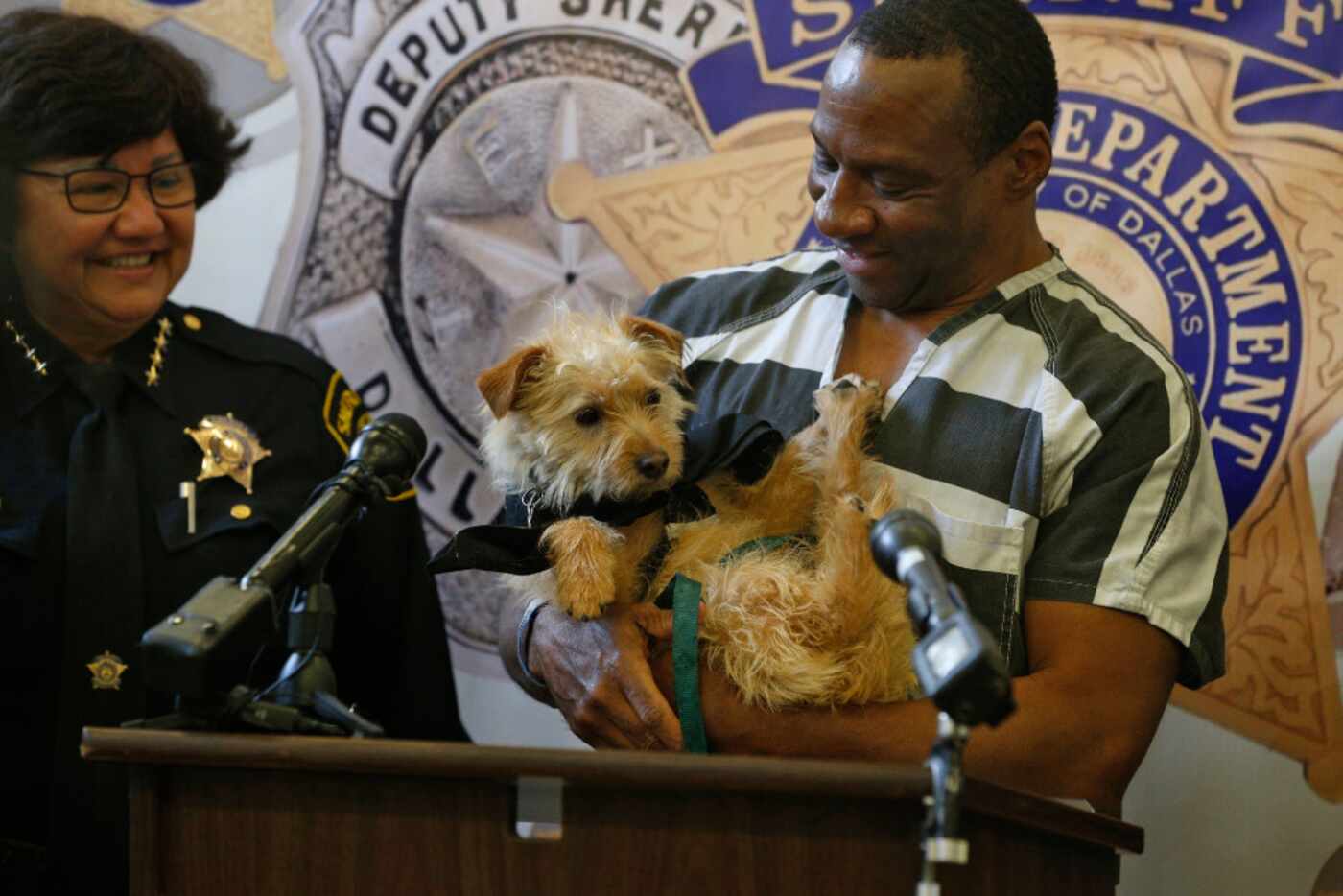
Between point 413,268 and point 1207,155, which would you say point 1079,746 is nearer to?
point 1207,155

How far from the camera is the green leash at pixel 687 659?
177 centimetres

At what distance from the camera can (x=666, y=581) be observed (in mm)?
1894

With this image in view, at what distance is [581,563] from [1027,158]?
33.6 inches

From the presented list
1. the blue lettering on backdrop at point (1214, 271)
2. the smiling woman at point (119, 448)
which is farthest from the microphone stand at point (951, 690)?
the smiling woman at point (119, 448)

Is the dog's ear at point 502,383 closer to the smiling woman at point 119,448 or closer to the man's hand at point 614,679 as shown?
the man's hand at point 614,679

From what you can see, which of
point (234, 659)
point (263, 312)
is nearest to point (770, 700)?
point (234, 659)

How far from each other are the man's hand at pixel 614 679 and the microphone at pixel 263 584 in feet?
1.35

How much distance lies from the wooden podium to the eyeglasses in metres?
1.32

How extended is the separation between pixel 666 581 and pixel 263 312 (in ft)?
4.46

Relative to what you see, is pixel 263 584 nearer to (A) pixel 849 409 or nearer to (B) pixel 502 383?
(B) pixel 502 383

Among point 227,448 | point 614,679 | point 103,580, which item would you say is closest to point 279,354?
point 227,448

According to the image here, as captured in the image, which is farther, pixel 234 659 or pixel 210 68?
pixel 210 68

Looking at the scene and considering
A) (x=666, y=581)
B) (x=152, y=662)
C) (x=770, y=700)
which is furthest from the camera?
(x=666, y=581)

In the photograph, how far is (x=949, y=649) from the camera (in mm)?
1074
